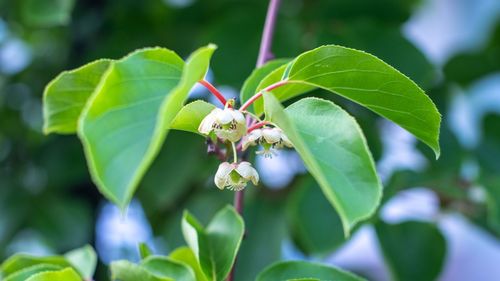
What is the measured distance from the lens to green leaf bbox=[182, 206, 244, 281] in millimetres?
383

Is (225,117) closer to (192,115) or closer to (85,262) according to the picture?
(192,115)

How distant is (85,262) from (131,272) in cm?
11

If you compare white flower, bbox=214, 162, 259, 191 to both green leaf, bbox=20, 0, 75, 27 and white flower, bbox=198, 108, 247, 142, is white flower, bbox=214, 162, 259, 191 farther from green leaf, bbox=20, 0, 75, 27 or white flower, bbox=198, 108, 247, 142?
green leaf, bbox=20, 0, 75, 27

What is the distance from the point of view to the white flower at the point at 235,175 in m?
0.34

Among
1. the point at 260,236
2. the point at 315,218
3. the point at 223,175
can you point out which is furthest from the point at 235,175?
the point at 260,236

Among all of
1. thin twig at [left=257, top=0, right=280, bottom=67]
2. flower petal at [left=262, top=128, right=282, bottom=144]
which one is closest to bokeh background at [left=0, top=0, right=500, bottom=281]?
thin twig at [left=257, top=0, right=280, bottom=67]

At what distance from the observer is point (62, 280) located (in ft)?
1.22

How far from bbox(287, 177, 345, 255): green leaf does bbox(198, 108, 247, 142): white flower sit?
0.39m

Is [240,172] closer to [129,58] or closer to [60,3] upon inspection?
[129,58]

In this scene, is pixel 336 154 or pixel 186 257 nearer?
pixel 336 154

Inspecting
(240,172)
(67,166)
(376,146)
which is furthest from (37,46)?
(240,172)

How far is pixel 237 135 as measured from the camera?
1.08 ft

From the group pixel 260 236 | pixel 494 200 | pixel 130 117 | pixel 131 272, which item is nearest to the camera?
pixel 130 117

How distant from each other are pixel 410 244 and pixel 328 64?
0.46 meters
